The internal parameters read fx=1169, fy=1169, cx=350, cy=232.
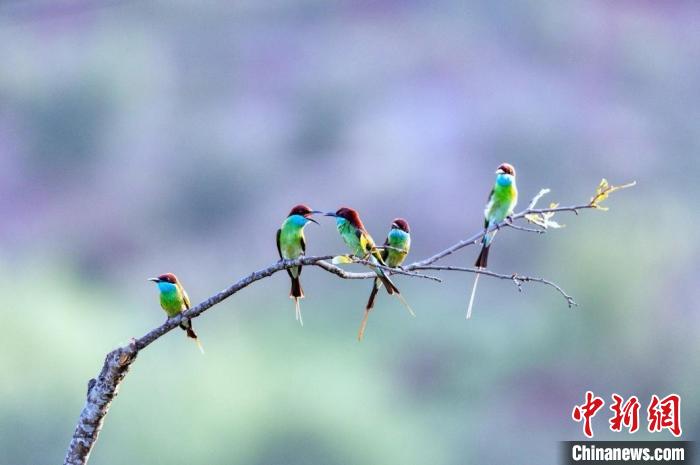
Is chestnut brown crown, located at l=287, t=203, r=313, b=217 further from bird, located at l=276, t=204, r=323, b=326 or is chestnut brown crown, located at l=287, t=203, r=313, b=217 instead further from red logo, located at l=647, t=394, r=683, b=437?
red logo, located at l=647, t=394, r=683, b=437

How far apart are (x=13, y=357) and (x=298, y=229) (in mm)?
15345

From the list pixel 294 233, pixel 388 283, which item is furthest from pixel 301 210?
pixel 388 283

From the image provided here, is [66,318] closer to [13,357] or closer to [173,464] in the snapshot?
[13,357]

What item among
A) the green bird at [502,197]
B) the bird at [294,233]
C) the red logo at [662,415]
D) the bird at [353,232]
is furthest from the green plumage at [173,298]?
the red logo at [662,415]

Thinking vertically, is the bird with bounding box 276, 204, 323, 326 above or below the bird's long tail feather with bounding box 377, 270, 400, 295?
above

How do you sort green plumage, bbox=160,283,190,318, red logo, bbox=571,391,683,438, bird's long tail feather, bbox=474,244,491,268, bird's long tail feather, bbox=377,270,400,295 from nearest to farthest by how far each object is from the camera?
bird's long tail feather, bbox=377,270,400,295
bird's long tail feather, bbox=474,244,491,268
green plumage, bbox=160,283,190,318
red logo, bbox=571,391,683,438

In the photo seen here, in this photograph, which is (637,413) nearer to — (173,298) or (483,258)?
(483,258)

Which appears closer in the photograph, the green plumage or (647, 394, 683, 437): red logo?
the green plumage

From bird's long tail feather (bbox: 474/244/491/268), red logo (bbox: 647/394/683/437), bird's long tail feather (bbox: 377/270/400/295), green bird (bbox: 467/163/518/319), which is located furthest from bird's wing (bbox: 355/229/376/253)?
red logo (bbox: 647/394/683/437)

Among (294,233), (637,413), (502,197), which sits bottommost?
(294,233)

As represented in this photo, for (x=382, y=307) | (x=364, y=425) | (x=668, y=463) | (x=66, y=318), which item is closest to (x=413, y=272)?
(x=668, y=463)

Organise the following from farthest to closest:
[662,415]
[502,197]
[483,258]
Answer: [662,415] → [502,197] → [483,258]

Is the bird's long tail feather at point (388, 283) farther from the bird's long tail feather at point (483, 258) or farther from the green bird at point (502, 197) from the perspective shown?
the green bird at point (502, 197)

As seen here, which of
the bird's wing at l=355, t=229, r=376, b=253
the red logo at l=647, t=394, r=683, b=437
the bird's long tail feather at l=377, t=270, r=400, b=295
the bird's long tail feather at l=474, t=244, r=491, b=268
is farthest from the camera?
the red logo at l=647, t=394, r=683, b=437
